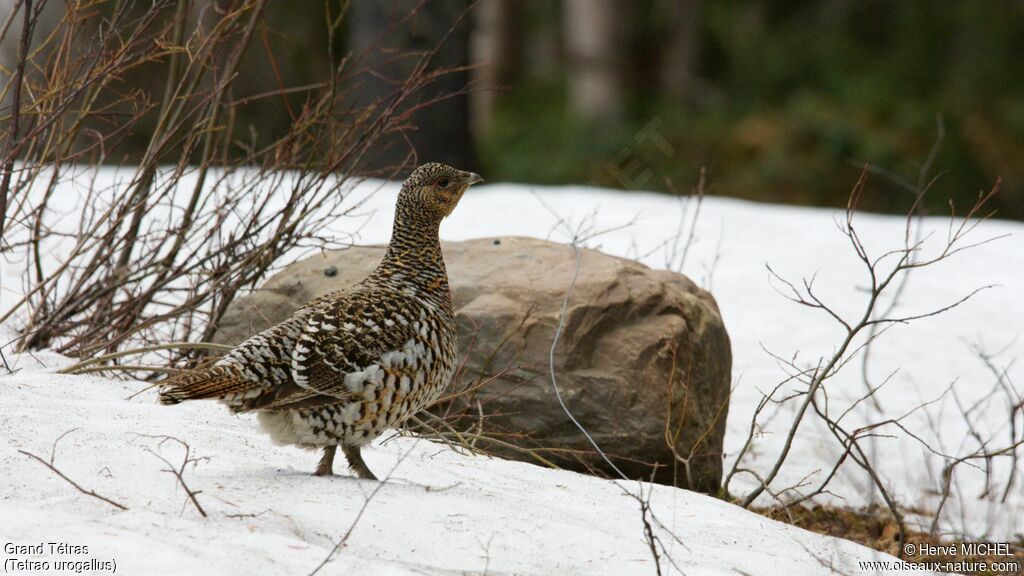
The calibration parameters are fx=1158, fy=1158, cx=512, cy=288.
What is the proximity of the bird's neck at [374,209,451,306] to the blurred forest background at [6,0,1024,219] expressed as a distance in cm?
1175

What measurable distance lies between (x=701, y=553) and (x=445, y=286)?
55.0 inches

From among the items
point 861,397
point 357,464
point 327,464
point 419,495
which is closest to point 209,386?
point 327,464

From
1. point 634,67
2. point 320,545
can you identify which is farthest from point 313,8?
point 320,545

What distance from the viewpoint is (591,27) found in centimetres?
1950

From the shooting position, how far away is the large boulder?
5.31 meters

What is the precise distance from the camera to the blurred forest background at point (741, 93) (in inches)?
719

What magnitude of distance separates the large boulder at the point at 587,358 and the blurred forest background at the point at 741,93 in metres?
10.7

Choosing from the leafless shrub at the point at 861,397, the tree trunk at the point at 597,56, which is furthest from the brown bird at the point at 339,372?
the tree trunk at the point at 597,56

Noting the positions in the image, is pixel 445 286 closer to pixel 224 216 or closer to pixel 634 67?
pixel 224 216

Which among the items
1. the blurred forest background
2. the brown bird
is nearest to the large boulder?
the brown bird

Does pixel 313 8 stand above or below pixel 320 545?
above

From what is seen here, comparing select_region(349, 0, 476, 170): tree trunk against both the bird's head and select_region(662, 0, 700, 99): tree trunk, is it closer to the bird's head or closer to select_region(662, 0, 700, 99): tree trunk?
the bird's head

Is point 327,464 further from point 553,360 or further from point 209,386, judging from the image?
point 553,360

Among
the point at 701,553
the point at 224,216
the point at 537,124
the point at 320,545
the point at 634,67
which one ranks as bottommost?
the point at 320,545
